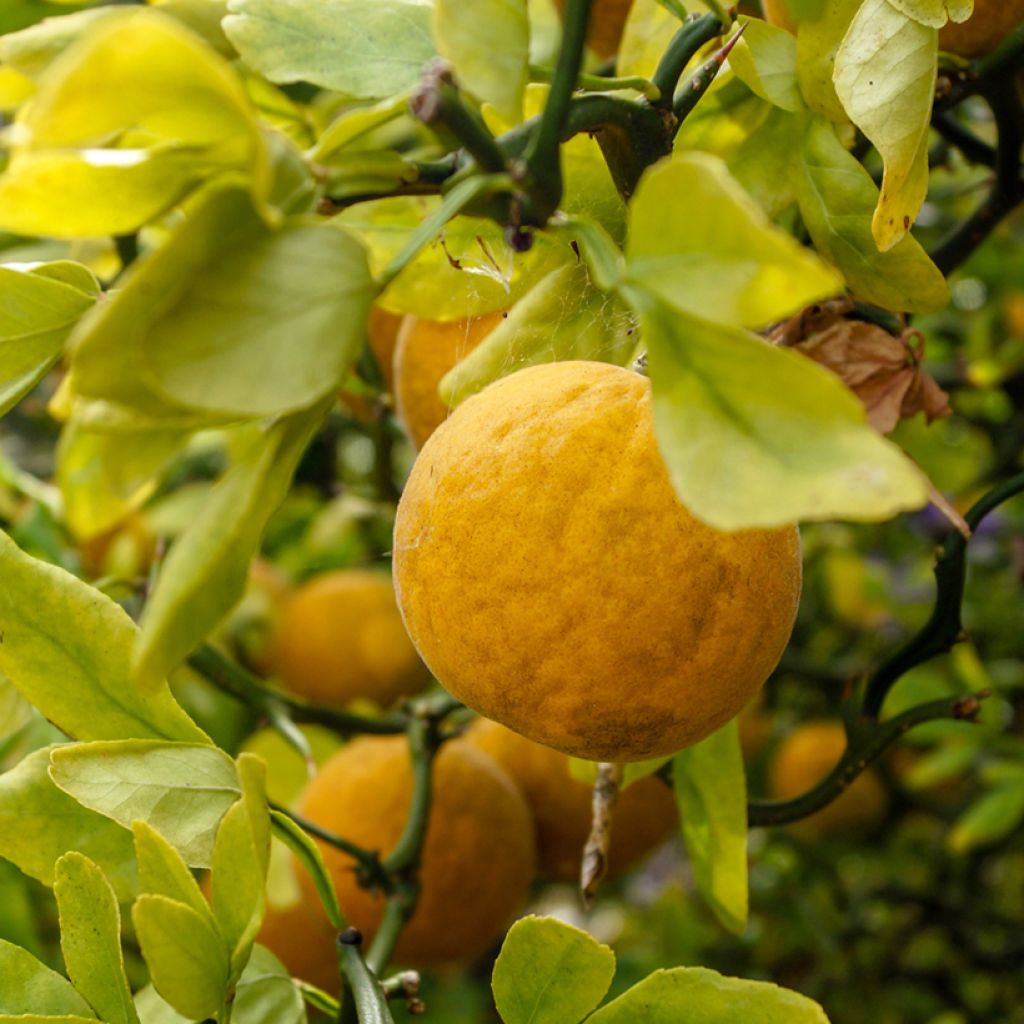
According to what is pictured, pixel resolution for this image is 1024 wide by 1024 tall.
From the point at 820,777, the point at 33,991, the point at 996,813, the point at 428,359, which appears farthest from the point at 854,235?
the point at 820,777

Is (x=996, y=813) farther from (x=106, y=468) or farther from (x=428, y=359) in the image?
(x=106, y=468)

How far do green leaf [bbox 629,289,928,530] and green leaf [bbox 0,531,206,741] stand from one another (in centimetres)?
33

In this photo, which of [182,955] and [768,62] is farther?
[768,62]

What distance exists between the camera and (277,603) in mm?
1686

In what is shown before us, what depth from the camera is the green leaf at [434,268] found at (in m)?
0.71

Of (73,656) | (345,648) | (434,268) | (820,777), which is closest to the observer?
(73,656)

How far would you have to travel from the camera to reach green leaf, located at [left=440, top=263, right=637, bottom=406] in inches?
27.1

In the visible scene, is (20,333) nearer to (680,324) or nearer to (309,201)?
(309,201)

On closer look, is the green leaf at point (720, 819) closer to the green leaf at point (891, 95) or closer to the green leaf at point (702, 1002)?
the green leaf at point (702, 1002)

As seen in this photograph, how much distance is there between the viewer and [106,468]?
1.50 feet

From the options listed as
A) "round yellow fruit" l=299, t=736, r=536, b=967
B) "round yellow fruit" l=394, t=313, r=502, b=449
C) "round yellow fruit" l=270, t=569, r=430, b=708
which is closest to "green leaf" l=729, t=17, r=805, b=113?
"round yellow fruit" l=394, t=313, r=502, b=449

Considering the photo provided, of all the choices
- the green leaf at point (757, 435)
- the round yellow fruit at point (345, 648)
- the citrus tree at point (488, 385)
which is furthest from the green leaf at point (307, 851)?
the round yellow fruit at point (345, 648)

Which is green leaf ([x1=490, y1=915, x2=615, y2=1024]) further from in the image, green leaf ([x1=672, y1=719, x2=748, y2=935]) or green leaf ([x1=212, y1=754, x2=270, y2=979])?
green leaf ([x1=672, y1=719, x2=748, y2=935])

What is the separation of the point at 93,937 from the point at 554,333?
0.37 meters
